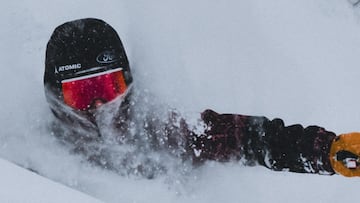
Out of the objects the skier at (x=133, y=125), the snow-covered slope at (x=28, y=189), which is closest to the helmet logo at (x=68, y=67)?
the skier at (x=133, y=125)

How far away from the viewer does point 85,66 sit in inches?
52.7

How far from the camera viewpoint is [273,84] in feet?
6.28

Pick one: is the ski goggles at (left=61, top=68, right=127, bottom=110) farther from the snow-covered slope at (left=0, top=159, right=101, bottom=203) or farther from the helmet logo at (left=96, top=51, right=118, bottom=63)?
the snow-covered slope at (left=0, top=159, right=101, bottom=203)

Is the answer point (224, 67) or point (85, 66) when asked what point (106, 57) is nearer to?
point (85, 66)

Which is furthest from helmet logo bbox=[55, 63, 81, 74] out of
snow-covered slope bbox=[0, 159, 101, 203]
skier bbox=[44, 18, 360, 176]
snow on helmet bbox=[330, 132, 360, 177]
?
Result: snow on helmet bbox=[330, 132, 360, 177]

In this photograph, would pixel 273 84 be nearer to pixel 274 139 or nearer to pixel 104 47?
pixel 274 139

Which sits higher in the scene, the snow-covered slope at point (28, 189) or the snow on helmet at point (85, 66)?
the snow on helmet at point (85, 66)

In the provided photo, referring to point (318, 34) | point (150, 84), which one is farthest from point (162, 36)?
point (318, 34)

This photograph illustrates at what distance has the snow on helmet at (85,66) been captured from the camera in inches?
52.5

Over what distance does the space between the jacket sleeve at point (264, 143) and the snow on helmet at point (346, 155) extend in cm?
2

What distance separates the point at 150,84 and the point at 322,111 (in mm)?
599

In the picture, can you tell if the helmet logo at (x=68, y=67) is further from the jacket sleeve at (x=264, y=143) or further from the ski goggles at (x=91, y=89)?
the jacket sleeve at (x=264, y=143)

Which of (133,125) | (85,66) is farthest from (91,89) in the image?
(133,125)

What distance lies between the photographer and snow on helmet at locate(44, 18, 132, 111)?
133 cm
